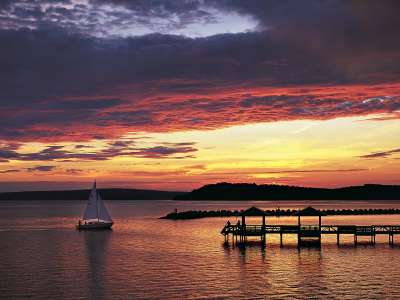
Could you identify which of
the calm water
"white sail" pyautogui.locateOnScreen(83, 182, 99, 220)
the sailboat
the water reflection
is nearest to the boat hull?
the sailboat

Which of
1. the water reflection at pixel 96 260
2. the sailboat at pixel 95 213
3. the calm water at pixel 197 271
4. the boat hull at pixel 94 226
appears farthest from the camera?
the boat hull at pixel 94 226

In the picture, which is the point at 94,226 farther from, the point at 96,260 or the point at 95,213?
the point at 96,260

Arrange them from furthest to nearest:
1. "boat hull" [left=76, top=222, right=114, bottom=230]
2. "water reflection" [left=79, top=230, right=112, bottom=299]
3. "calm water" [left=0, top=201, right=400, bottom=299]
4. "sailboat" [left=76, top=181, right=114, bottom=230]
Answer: "boat hull" [left=76, top=222, right=114, bottom=230]
"sailboat" [left=76, top=181, right=114, bottom=230]
"water reflection" [left=79, top=230, right=112, bottom=299]
"calm water" [left=0, top=201, right=400, bottom=299]

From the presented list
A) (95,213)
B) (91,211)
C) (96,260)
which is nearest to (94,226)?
(95,213)

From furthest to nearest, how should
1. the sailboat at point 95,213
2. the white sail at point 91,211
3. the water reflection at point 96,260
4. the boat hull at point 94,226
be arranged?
the boat hull at point 94,226 → the white sail at point 91,211 → the sailboat at point 95,213 → the water reflection at point 96,260

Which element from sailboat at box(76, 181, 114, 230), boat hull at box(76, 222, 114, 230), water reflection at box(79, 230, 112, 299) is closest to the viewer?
water reflection at box(79, 230, 112, 299)

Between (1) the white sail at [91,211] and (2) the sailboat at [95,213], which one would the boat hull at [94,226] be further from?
(1) the white sail at [91,211]

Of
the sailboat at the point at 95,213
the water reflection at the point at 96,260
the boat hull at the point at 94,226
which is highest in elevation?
the sailboat at the point at 95,213

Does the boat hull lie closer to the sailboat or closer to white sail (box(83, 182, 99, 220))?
the sailboat

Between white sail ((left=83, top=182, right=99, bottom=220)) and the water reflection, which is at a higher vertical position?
white sail ((left=83, top=182, right=99, bottom=220))

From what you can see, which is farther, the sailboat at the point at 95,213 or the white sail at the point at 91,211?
the white sail at the point at 91,211

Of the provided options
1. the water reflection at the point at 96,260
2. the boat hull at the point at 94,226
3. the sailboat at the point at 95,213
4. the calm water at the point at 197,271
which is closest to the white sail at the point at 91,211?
the sailboat at the point at 95,213

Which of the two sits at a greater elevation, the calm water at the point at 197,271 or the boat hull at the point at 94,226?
the boat hull at the point at 94,226

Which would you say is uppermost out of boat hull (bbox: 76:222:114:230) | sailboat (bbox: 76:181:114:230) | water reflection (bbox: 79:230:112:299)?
sailboat (bbox: 76:181:114:230)
